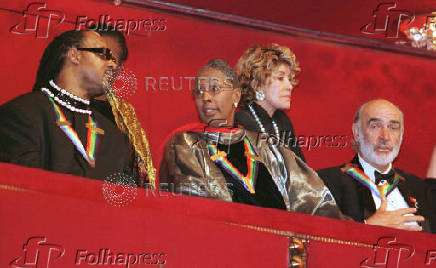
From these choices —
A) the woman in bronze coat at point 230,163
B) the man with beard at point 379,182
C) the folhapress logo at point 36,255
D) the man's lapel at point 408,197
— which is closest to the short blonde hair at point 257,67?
the woman in bronze coat at point 230,163

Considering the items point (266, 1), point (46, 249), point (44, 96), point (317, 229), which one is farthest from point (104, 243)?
point (266, 1)

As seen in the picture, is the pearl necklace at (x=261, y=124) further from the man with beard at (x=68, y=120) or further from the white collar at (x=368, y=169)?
the man with beard at (x=68, y=120)

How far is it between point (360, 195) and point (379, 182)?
170mm

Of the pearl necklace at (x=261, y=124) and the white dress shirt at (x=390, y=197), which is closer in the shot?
the white dress shirt at (x=390, y=197)

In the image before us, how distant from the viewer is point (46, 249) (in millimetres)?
2043

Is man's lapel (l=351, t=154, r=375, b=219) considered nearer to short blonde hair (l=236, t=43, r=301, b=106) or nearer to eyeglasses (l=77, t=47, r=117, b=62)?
short blonde hair (l=236, t=43, r=301, b=106)

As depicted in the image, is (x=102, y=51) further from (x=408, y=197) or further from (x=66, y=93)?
(x=408, y=197)

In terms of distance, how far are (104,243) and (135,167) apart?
3.65 feet

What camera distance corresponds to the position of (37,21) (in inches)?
142

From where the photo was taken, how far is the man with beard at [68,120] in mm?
2943

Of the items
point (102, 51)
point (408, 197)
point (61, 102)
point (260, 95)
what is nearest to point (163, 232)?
point (61, 102)

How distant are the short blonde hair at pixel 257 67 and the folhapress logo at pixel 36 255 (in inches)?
64.7

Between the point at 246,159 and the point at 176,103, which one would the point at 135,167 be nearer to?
the point at 246,159

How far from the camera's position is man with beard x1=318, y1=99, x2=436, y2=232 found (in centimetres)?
321
